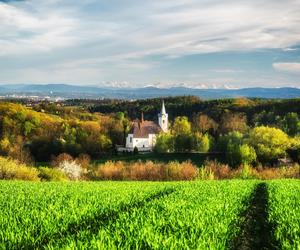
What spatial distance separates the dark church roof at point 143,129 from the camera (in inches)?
5704

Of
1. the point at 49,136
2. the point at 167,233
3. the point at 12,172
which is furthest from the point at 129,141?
the point at 167,233

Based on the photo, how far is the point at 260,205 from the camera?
77.8 feet

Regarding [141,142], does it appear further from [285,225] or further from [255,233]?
[285,225]

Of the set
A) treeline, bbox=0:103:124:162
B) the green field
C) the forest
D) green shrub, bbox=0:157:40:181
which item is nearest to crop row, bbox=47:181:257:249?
the green field

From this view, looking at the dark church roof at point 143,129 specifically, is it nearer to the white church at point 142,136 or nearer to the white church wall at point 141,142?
the white church at point 142,136

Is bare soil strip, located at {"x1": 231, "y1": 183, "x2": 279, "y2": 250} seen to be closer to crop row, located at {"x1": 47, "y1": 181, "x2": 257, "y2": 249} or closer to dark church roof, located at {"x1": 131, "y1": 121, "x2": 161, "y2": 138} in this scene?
crop row, located at {"x1": 47, "y1": 181, "x2": 257, "y2": 249}

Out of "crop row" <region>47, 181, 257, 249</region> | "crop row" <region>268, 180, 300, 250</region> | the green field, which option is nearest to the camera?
"crop row" <region>47, 181, 257, 249</region>

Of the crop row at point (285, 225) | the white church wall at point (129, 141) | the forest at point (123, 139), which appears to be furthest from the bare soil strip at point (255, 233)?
the white church wall at point (129, 141)

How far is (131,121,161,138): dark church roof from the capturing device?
145 meters

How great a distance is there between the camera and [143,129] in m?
148

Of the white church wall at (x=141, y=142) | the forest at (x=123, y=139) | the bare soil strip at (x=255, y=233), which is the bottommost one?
the white church wall at (x=141, y=142)

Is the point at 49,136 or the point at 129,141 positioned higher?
the point at 49,136

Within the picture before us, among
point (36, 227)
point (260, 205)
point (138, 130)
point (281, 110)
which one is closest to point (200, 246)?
point (36, 227)

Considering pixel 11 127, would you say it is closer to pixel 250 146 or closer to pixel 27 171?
pixel 250 146
